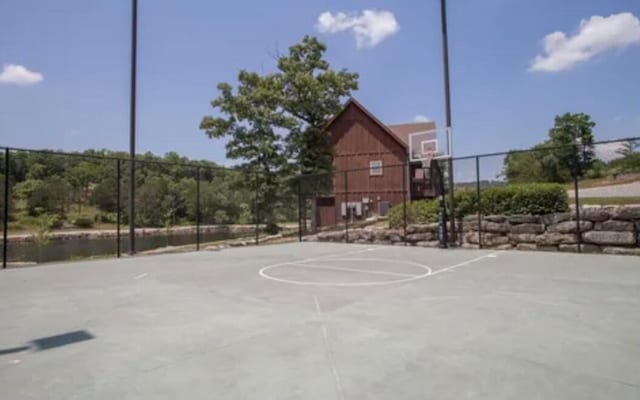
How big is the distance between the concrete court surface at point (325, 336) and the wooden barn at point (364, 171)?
1461cm

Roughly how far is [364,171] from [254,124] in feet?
22.2

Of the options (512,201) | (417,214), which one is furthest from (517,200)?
(417,214)

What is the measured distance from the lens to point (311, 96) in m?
22.3

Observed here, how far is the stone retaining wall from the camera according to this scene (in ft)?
31.8

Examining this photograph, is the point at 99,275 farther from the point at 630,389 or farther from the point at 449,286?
the point at 630,389

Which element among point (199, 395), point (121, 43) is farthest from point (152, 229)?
point (199, 395)

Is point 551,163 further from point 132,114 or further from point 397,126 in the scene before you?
point 397,126

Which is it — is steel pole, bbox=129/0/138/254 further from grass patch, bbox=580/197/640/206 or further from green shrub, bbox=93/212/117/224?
green shrub, bbox=93/212/117/224

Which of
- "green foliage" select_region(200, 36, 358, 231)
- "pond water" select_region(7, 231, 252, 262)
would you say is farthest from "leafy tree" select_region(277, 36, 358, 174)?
"pond water" select_region(7, 231, 252, 262)

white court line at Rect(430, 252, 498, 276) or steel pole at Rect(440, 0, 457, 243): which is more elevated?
steel pole at Rect(440, 0, 457, 243)

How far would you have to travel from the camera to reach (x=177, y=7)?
1223cm

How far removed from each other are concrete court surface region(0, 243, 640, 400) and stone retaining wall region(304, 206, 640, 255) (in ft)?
9.30

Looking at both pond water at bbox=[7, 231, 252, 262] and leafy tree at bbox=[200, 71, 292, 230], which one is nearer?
pond water at bbox=[7, 231, 252, 262]

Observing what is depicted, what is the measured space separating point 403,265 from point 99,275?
19.7 feet
